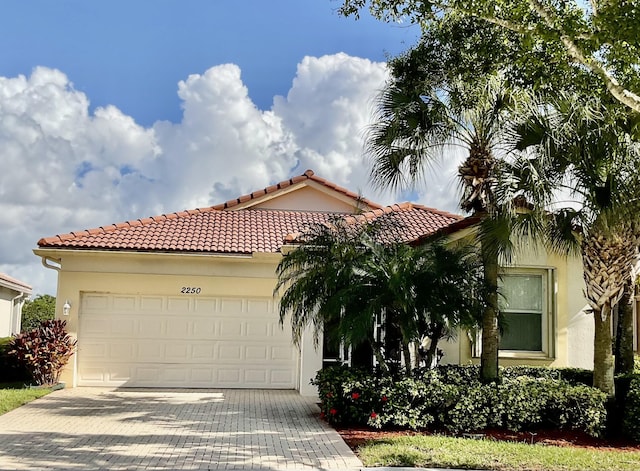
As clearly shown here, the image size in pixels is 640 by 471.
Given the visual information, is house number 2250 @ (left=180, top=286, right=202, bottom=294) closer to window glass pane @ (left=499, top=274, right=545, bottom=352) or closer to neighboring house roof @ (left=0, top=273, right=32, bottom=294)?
window glass pane @ (left=499, top=274, right=545, bottom=352)

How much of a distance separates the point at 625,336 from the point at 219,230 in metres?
10.6

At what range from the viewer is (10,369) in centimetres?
1850

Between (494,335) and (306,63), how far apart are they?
7188 millimetres

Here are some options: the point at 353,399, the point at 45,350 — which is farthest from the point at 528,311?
the point at 45,350

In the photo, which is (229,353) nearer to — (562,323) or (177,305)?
(177,305)

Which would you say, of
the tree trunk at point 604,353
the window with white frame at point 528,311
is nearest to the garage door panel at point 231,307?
the window with white frame at point 528,311

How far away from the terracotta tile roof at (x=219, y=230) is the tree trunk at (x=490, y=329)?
3374 millimetres

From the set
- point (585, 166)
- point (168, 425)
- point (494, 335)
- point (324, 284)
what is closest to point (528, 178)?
point (585, 166)

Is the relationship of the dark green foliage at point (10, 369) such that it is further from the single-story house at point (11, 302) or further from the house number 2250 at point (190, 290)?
the single-story house at point (11, 302)

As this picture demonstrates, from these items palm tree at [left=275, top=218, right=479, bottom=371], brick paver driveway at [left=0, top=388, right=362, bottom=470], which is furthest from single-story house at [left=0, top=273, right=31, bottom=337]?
palm tree at [left=275, top=218, right=479, bottom=371]

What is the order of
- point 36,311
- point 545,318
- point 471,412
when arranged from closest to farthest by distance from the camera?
point 471,412 < point 545,318 < point 36,311

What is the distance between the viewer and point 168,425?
1250 cm

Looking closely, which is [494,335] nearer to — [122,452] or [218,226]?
[122,452]

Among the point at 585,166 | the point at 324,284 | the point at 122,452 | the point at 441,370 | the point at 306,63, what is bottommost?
the point at 122,452
